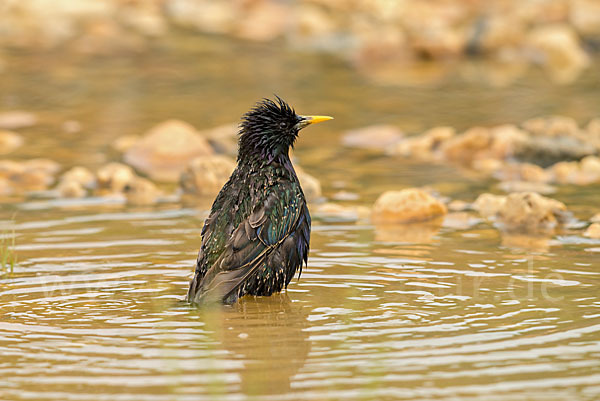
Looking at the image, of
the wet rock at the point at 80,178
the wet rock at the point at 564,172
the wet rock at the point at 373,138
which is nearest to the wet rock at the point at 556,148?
the wet rock at the point at 564,172

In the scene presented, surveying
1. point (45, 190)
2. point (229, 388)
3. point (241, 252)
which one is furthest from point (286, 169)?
point (45, 190)

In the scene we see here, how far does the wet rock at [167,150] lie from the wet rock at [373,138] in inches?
A: 75.4

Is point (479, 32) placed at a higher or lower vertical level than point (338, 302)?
higher

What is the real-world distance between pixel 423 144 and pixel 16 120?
592 centimetres

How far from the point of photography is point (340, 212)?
10117 mm

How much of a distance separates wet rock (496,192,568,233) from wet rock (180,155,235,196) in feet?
10.2

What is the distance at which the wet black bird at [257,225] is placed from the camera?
23.4ft

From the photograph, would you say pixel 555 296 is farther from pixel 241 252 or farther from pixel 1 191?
pixel 1 191

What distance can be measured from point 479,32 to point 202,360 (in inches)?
685

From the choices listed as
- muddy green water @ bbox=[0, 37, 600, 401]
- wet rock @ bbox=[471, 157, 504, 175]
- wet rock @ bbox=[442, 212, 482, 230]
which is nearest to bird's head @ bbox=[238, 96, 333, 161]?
muddy green water @ bbox=[0, 37, 600, 401]

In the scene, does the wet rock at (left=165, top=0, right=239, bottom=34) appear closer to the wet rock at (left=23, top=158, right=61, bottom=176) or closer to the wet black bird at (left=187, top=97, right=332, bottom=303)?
the wet rock at (left=23, top=158, right=61, bottom=176)

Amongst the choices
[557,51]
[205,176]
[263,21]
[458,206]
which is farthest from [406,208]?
[263,21]

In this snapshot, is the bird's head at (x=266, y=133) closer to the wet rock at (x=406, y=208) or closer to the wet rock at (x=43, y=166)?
the wet rock at (x=406, y=208)

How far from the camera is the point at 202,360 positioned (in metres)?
5.76
